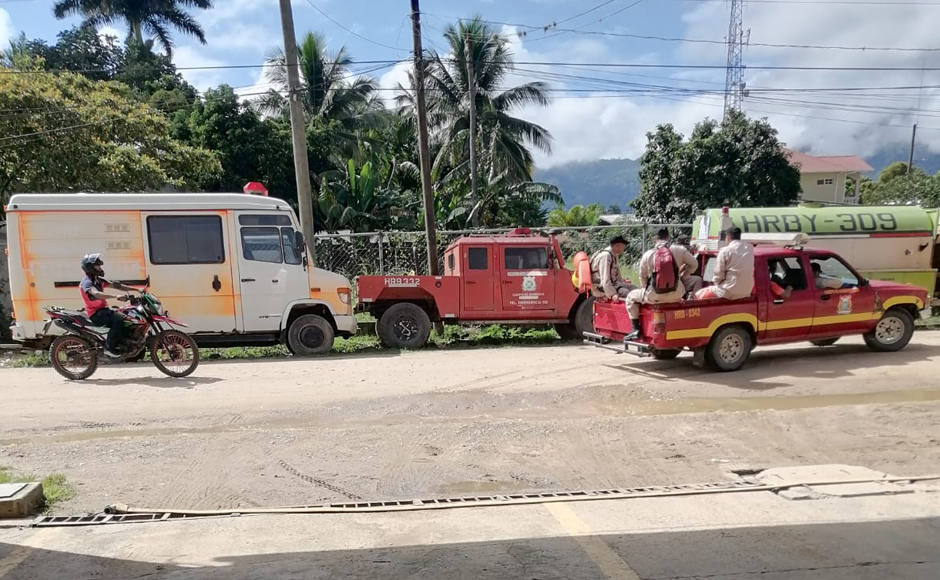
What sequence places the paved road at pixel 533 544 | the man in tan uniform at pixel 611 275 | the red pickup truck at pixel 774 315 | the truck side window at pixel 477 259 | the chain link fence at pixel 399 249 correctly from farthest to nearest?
the chain link fence at pixel 399 249 → the truck side window at pixel 477 259 → the man in tan uniform at pixel 611 275 → the red pickup truck at pixel 774 315 → the paved road at pixel 533 544

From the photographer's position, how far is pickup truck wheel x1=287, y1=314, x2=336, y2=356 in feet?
34.8

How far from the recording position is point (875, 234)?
13.1m

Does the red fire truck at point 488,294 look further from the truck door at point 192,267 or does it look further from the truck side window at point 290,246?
the truck door at point 192,267

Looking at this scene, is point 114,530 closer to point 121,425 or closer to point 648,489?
point 121,425

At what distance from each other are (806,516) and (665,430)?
89.5 inches

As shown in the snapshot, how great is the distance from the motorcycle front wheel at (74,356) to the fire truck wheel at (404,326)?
4.54 metres

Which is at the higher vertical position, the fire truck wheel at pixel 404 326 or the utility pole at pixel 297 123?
the utility pole at pixel 297 123

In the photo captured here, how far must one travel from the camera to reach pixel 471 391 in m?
7.69

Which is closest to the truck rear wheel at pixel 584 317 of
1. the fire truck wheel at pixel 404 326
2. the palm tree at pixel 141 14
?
the fire truck wheel at pixel 404 326

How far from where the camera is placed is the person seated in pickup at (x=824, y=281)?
8.81 meters

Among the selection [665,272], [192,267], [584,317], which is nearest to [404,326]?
[584,317]

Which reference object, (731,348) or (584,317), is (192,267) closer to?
(584,317)

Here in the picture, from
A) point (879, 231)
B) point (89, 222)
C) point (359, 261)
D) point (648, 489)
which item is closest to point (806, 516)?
point (648, 489)

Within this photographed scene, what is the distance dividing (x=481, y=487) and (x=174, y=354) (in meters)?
5.67
